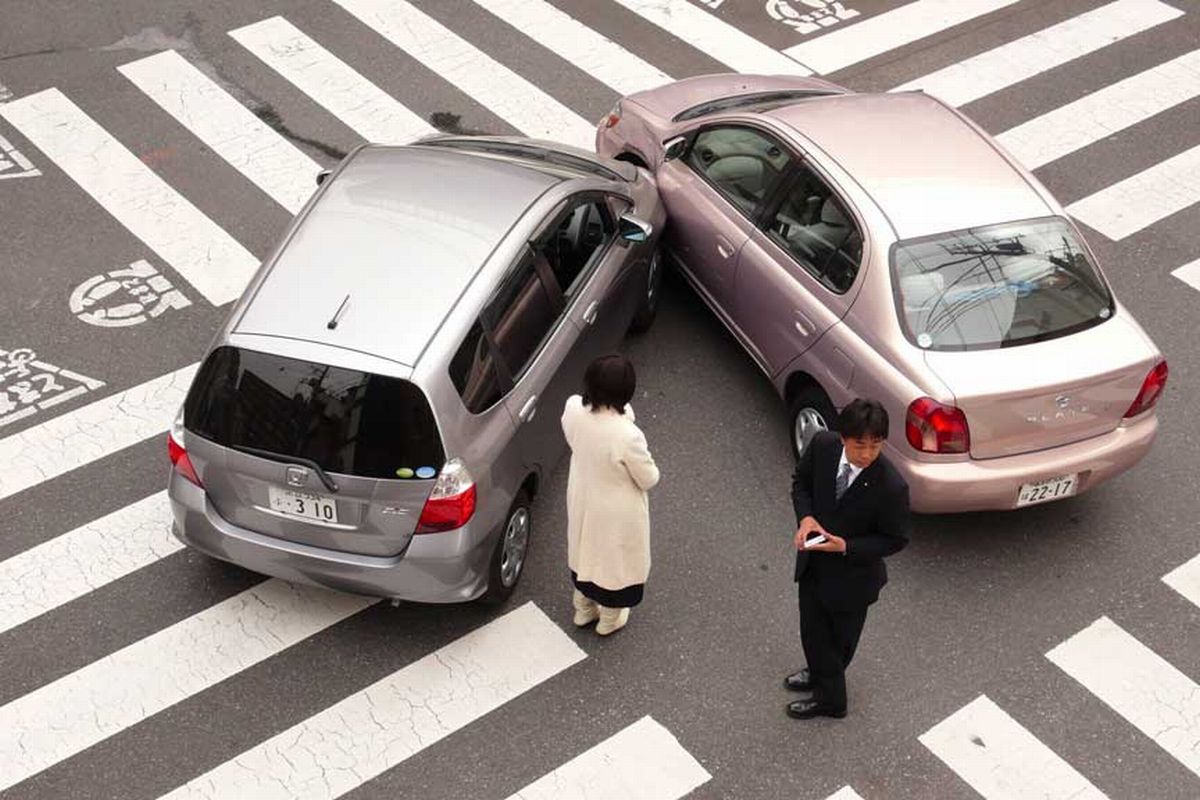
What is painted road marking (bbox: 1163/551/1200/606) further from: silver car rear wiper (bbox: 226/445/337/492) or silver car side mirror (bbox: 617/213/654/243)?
silver car rear wiper (bbox: 226/445/337/492)

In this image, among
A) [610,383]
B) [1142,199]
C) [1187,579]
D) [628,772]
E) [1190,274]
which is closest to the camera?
[610,383]

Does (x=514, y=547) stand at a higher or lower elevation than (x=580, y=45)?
lower

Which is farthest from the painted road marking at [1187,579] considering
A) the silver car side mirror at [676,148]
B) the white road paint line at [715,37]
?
the white road paint line at [715,37]

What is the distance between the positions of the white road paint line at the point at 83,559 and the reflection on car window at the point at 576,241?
2476 mm

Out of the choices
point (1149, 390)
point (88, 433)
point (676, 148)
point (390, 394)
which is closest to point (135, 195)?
point (88, 433)

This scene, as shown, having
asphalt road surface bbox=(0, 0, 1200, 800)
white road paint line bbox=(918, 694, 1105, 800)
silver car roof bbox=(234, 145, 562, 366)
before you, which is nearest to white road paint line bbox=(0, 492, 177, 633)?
asphalt road surface bbox=(0, 0, 1200, 800)

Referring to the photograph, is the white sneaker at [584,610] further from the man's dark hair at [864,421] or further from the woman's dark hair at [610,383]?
the man's dark hair at [864,421]

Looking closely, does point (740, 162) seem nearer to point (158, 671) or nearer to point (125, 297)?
point (125, 297)

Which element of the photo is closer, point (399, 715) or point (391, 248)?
point (399, 715)

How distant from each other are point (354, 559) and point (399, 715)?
0.76 metres

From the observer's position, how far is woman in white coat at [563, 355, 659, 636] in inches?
251

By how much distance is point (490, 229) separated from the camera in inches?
297

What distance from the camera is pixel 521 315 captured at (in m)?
7.50

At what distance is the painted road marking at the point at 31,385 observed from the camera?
8758mm
